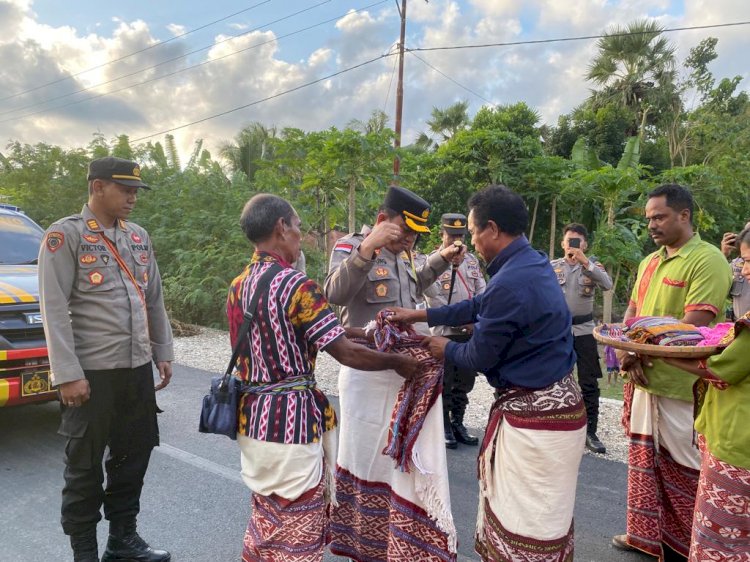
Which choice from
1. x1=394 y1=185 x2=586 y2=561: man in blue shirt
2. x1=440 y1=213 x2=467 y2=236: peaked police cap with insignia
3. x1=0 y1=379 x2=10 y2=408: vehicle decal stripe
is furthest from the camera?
x1=0 y1=379 x2=10 y2=408: vehicle decal stripe

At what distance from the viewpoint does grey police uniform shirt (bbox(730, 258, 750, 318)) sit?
16.4ft

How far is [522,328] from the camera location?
2361mm

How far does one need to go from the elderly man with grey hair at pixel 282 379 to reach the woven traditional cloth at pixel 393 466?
0.33 m

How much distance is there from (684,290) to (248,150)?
69.5 ft

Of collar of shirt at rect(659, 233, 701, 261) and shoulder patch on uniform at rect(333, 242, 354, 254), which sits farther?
shoulder patch on uniform at rect(333, 242, 354, 254)

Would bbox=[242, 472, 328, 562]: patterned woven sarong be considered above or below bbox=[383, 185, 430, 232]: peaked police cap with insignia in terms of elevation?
below

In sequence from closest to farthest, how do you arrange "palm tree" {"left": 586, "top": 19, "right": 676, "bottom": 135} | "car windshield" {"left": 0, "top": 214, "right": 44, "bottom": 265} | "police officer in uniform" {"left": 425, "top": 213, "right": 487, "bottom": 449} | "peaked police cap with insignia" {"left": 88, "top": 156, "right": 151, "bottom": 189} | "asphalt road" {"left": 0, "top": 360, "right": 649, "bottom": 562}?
"peaked police cap with insignia" {"left": 88, "top": 156, "right": 151, "bottom": 189} → "asphalt road" {"left": 0, "top": 360, "right": 649, "bottom": 562} → "police officer in uniform" {"left": 425, "top": 213, "right": 487, "bottom": 449} → "car windshield" {"left": 0, "top": 214, "right": 44, "bottom": 265} → "palm tree" {"left": 586, "top": 19, "right": 676, "bottom": 135}

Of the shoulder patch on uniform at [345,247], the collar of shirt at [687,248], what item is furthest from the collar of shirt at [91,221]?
the collar of shirt at [687,248]

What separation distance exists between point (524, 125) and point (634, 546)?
562 inches

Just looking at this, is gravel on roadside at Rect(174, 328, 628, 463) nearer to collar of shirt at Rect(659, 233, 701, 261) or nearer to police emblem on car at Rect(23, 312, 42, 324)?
collar of shirt at Rect(659, 233, 701, 261)

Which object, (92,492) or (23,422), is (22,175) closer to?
(23,422)

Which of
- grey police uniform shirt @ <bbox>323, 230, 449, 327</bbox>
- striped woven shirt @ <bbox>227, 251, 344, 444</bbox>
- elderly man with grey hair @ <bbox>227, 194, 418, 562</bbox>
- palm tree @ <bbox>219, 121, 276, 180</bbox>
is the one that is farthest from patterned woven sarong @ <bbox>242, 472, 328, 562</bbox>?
palm tree @ <bbox>219, 121, 276, 180</bbox>

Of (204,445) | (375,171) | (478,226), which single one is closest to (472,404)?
(204,445)

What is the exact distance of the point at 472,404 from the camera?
20.9 ft
